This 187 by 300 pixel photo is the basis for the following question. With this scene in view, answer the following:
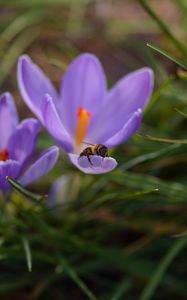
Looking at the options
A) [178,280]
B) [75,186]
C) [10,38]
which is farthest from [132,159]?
[10,38]

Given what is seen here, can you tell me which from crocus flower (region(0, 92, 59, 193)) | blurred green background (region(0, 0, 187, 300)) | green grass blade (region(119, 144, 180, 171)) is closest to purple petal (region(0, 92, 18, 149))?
crocus flower (region(0, 92, 59, 193))

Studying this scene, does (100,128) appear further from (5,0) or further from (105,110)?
(5,0)

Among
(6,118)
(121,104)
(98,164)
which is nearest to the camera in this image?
(98,164)

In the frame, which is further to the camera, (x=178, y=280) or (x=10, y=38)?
(x=10, y=38)

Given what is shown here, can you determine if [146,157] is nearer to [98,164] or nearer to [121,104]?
[121,104]

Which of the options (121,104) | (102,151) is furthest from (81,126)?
(102,151)

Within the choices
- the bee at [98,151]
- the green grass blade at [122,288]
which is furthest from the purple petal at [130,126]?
the green grass blade at [122,288]

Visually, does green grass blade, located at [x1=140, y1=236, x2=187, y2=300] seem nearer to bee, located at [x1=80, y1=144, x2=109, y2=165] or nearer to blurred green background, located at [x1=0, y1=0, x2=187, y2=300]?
blurred green background, located at [x1=0, y1=0, x2=187, y2=300]

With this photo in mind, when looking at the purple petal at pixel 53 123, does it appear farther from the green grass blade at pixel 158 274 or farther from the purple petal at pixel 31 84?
the green grass blade at pixel 158 274
